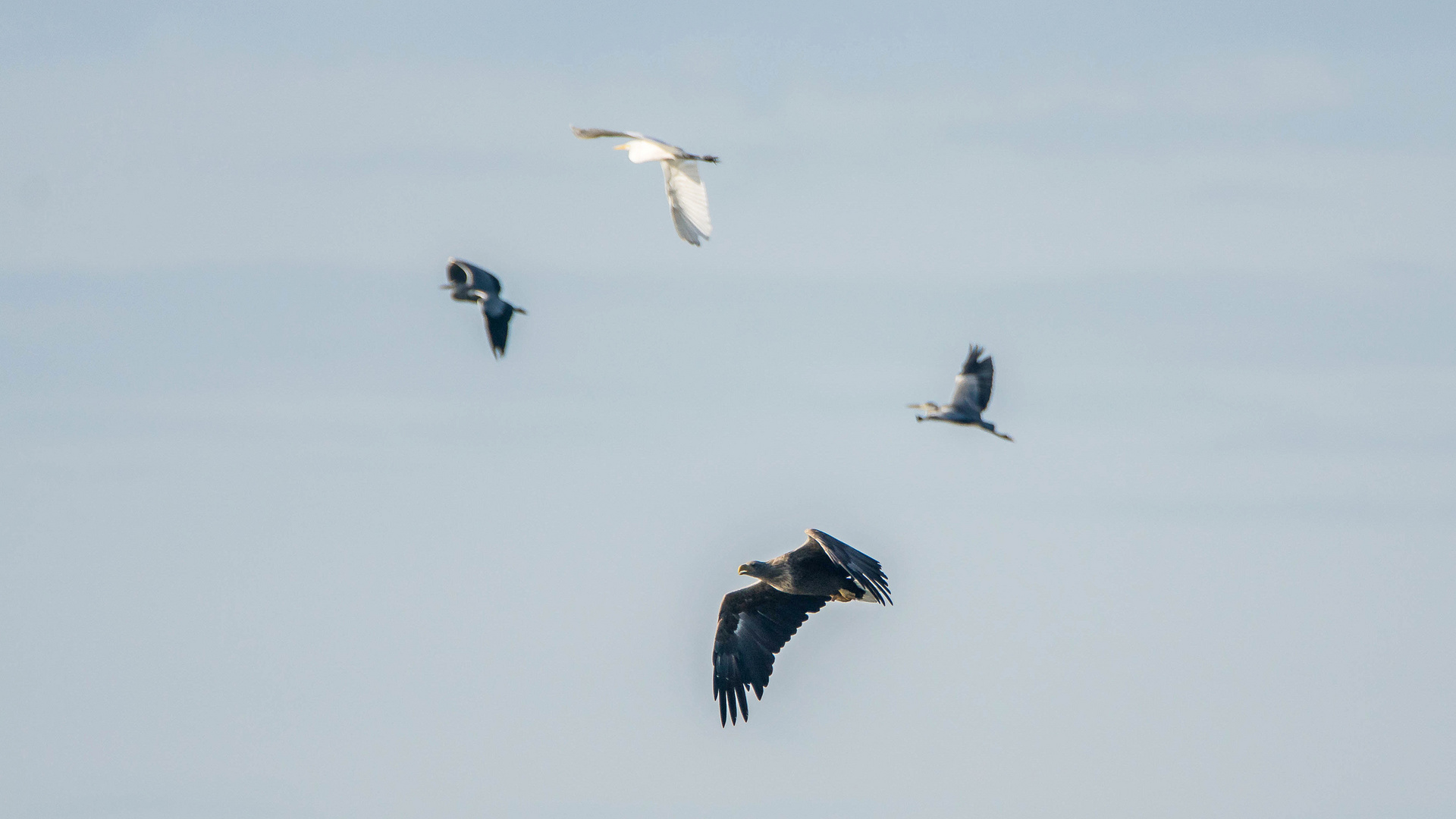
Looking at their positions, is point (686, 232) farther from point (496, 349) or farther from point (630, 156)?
point (496, 349)

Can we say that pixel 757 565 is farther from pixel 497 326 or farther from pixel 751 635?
pixel 497 326

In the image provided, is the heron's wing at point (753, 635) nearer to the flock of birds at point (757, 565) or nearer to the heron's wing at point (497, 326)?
the flock of birds at point (757, 565)

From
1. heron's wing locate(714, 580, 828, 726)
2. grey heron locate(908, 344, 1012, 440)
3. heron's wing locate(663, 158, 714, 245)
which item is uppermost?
heron's wing locate(663, 158, 714, 245)

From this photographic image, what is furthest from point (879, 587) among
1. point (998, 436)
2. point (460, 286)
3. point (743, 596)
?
point (460, 286)

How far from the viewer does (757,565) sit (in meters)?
41.5

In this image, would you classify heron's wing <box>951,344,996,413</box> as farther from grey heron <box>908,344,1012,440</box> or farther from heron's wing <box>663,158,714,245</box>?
heron's wing <box>663,158,714,245</box>

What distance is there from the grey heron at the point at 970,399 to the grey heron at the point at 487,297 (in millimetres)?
8357

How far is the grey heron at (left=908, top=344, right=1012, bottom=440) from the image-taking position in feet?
128

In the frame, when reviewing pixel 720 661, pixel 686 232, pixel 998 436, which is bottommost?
pixel 720 661

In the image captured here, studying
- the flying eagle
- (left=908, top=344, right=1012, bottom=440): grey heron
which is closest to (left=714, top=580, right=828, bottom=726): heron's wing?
the flying eagle

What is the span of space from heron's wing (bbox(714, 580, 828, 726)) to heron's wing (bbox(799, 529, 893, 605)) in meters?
5.15

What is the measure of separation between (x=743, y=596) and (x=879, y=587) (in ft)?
21.9

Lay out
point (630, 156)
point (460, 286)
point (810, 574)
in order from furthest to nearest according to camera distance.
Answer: point (810, 574) → point (630, 156) → point (460, 286)

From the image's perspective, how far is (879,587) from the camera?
122 feet
